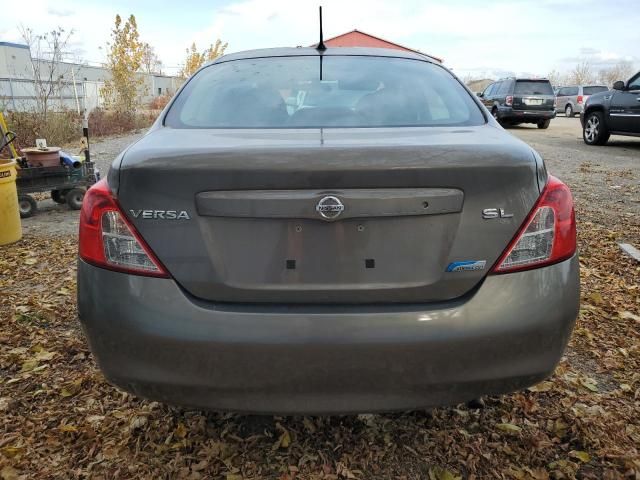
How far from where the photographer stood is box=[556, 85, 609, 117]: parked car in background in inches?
1123

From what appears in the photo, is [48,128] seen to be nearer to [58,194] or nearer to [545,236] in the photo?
[58,194]

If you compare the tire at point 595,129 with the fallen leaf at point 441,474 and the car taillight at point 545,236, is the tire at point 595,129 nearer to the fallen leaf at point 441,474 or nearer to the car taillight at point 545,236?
the car taillight at point 545,236

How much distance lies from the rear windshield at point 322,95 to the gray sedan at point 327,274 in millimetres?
563

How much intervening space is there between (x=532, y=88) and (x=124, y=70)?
1567cm

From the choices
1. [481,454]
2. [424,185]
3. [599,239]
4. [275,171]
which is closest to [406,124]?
[424,185]

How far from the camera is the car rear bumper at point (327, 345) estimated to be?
1661 millimetres

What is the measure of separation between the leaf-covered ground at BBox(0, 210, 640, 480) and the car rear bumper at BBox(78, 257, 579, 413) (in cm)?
52

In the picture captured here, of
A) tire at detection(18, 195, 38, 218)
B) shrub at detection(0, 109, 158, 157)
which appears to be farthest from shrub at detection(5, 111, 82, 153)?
tire at detection(18, 195, 38, 218)

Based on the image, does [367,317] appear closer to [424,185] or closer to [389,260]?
[389,260]

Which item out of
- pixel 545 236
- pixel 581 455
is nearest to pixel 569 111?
Answer: pixel 581 455

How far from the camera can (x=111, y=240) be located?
177cm

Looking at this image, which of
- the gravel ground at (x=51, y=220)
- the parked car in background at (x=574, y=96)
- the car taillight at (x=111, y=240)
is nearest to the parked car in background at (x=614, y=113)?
the gravel ground at (x=51, y=220)

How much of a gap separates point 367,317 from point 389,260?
0.19 metres

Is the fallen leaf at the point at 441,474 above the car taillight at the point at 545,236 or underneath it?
underneath
